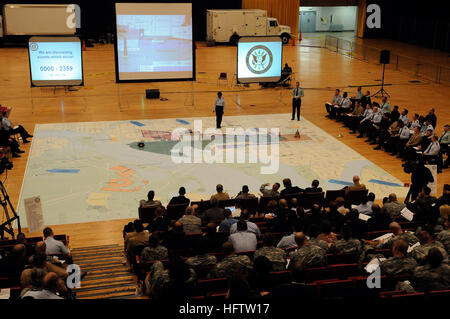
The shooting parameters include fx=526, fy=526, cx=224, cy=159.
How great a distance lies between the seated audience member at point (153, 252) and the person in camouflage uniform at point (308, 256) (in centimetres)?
194

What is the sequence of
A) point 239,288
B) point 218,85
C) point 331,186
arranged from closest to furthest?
point 239,288, point 331,186, point 218,85

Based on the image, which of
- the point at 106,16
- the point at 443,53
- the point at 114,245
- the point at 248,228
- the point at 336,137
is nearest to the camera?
the point at 248,228

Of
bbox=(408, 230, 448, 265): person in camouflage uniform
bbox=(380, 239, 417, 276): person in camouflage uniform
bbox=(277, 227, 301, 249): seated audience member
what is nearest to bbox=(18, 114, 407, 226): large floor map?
bbox=(277, 227, 301, 249): seated audience member

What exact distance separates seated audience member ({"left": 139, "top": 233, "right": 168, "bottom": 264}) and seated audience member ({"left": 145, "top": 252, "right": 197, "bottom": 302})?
2.54 feet

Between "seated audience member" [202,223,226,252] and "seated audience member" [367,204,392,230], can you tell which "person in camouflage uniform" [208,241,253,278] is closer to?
"seated audience member" [202,223,226,252]

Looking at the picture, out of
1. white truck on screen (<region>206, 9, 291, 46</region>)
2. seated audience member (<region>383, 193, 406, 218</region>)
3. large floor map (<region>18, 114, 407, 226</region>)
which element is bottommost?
large floor map (<region>18, 114, 407, 226</region>)

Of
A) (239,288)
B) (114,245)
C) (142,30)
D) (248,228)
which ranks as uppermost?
(142,30)

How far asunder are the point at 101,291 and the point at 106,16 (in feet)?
124

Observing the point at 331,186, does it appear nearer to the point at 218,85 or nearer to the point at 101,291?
the point at 101,291

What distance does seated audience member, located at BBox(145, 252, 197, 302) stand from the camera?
614 cm

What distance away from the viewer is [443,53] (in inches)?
1481

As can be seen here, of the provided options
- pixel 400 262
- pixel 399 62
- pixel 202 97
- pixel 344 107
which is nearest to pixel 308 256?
pixel 400 262

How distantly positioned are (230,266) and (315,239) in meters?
1.59

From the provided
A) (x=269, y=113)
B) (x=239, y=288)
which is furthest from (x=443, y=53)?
(x=239, y=288)
